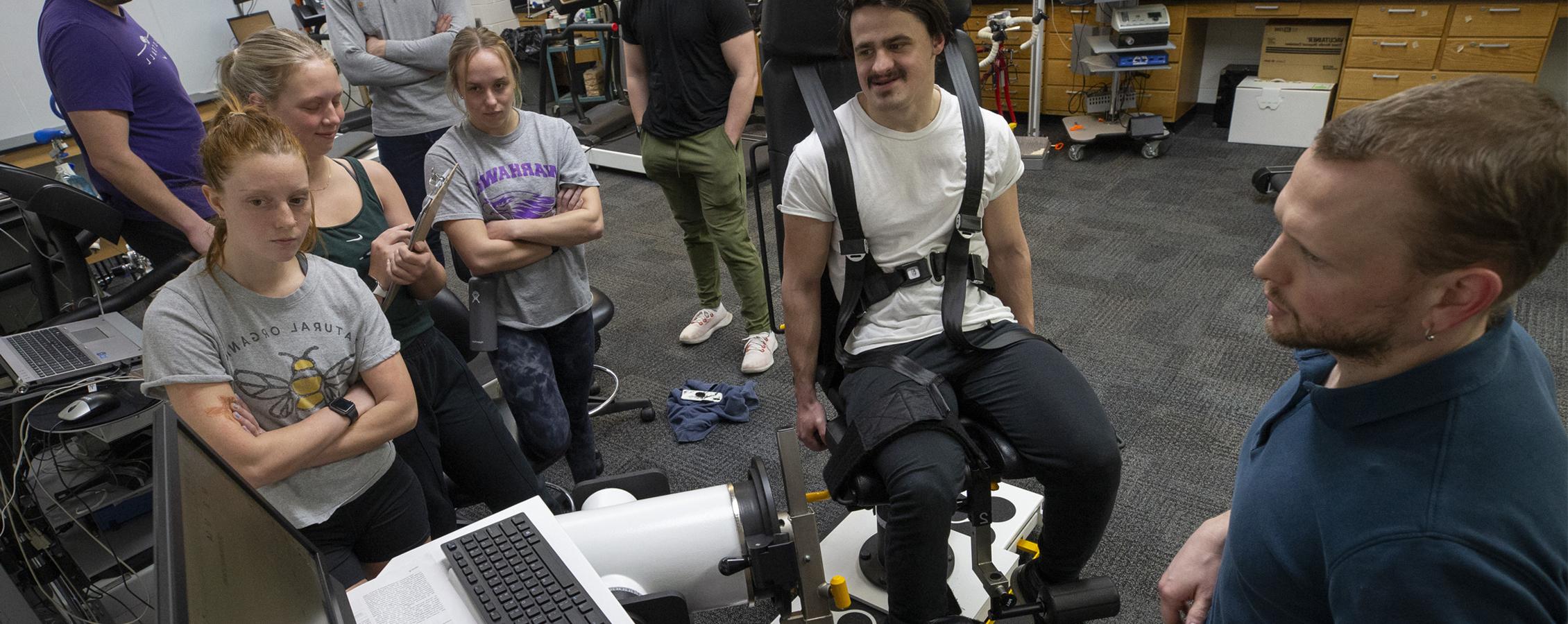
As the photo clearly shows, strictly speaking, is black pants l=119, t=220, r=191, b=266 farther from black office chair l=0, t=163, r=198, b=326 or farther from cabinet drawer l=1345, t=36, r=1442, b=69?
cabinet drawer l=1345, t=36, r=1442, b=69

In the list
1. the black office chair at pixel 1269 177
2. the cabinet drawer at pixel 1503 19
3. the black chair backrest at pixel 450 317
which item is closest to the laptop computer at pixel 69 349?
the black chair backrest at pixel 450 317

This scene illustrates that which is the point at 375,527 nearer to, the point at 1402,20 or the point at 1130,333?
the point at 1130,333

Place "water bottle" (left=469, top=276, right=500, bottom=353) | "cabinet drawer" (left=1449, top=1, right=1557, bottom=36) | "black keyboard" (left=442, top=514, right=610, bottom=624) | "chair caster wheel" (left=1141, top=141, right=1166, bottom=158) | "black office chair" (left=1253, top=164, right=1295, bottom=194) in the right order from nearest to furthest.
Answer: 1. "black keyboard" (left=442, top=514, right=610, bottom=624)
2. "water bottle" (left=469, top=276, right=500, bottom=353)
3. "black office chair" (left=1253, top=164, right=1295, bottom=194)
4. "cabinet drawer" (left=1449, top=1, right=1557, bottom=36)
5. "chair caster wheel" (left=1141, top=141, right=1166, bottom=158)

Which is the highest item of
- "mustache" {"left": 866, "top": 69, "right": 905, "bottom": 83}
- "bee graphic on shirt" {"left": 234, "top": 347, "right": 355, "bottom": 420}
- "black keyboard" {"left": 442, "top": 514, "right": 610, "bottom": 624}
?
"mustache" {"left": 866, "top": 69, "right": 905, "bottom": 83}

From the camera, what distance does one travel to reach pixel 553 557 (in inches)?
41.9

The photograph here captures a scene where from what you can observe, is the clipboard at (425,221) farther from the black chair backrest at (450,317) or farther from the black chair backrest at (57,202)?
the black chair backrest at (57,202)

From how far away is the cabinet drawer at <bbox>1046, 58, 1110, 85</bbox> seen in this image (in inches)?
198

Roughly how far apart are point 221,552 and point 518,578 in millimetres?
354

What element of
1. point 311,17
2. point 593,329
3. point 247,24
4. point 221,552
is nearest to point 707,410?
point 593,329

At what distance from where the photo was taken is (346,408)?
132cm

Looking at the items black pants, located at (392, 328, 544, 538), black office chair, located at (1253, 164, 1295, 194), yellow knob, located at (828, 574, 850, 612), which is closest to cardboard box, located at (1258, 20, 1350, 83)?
black office chair, located at (1253, 164, 1295, 194)

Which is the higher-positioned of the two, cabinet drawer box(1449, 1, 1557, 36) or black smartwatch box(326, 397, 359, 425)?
black smartwatch box(326, 397, 359, 425)

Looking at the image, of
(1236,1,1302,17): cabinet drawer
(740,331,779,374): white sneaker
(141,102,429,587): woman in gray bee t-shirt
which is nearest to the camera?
(141,102,429,587): woman in gray bee t-shirt

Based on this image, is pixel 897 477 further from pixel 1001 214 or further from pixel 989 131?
pixel 989 131
